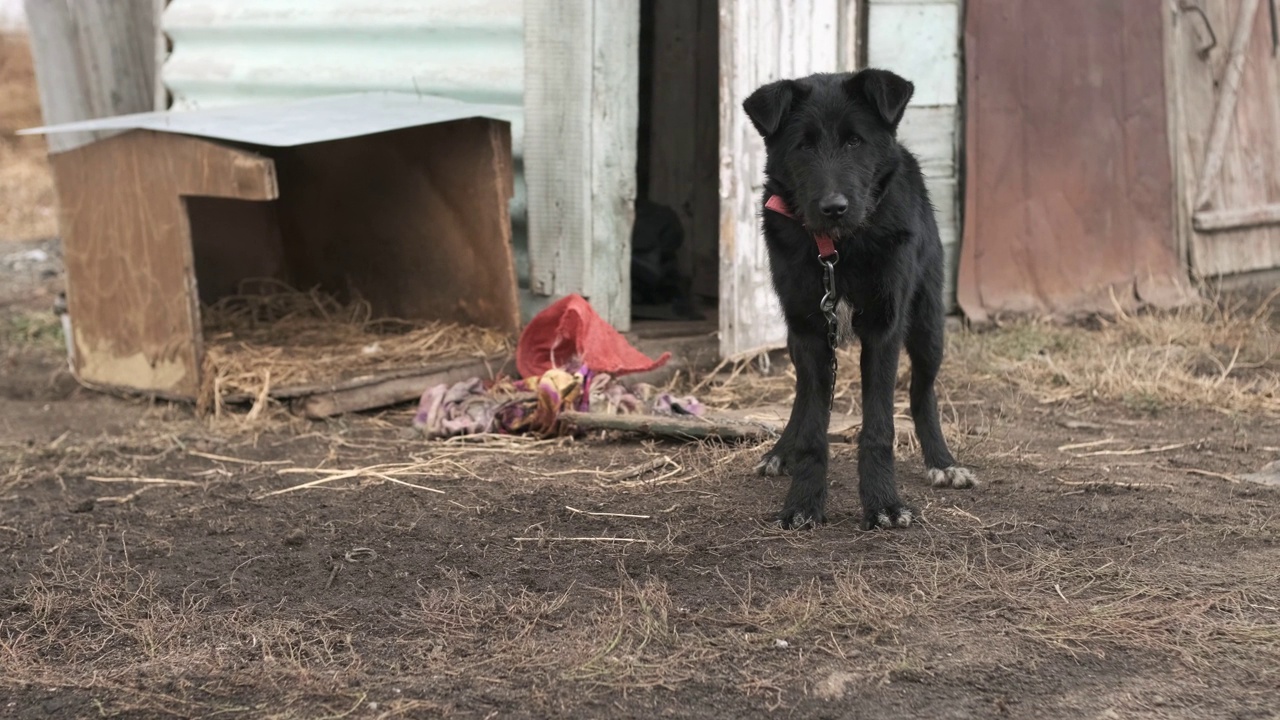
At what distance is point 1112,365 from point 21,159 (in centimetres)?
1407

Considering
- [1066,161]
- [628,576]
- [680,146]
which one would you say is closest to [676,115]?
[680,146]

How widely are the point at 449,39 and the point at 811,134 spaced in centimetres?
373

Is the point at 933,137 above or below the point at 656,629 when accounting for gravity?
above

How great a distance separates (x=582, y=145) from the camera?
663 centimetres

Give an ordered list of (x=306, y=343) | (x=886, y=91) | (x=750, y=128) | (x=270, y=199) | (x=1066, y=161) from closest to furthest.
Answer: (x=886, y=91)
(x=750, y=128)
(x=270, y=199)
(x=306, y=343)
(x=1066, y=161)

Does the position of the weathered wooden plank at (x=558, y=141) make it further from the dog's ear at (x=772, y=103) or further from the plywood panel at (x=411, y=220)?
the dog's ear at (x=772, y=103)

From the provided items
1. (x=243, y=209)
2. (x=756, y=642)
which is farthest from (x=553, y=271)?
(x=756, y=642)

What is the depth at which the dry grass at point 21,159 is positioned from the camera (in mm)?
13492

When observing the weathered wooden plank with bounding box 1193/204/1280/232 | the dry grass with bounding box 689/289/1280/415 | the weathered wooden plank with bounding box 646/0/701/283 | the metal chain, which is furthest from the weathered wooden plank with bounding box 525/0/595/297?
the weathered wooden plank with bounding box 1193/204/1280/232

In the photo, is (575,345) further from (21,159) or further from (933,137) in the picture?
(21,159)

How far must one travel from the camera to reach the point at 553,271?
22.5ft

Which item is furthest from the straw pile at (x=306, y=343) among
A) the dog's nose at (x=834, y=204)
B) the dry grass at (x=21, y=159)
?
the dry grass at (x=21, y=159)

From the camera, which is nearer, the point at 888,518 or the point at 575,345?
the point at 888,518

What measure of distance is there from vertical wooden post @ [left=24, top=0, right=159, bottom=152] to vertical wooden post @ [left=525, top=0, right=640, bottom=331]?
3557 mm
